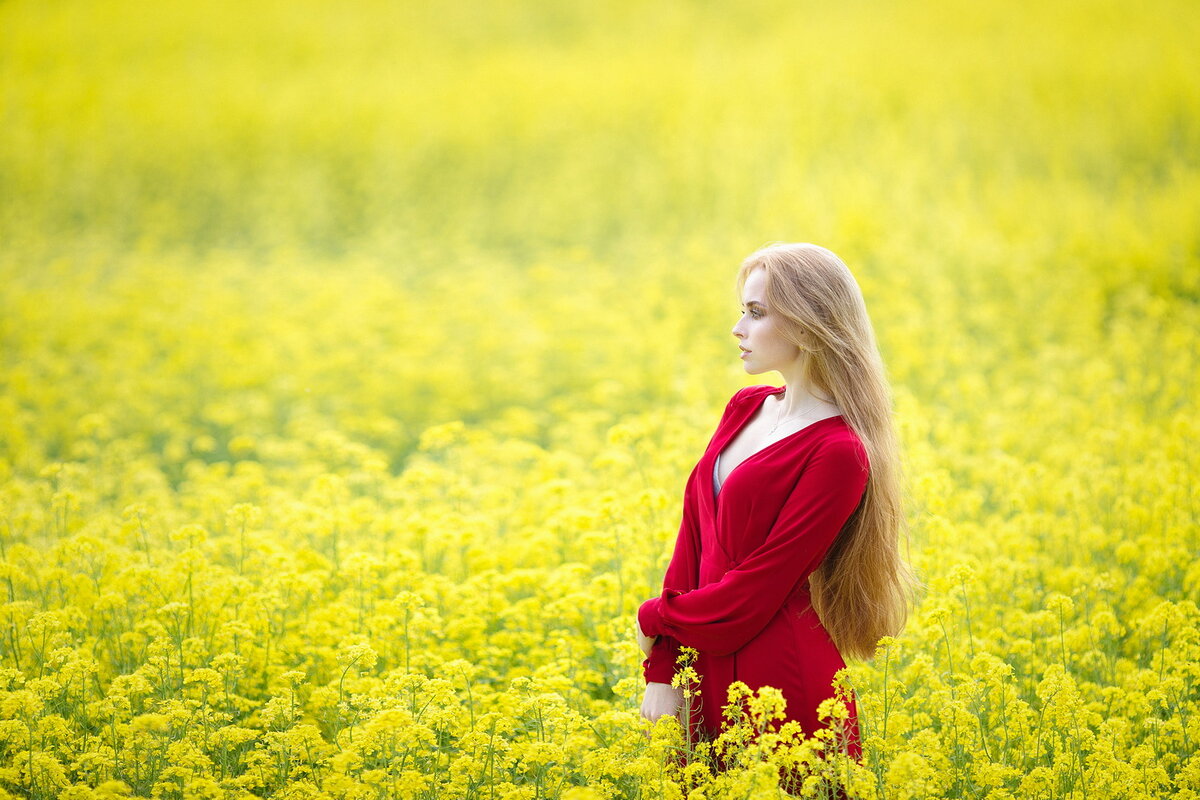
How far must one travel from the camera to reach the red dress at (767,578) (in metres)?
2.45

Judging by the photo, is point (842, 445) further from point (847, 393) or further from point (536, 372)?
point (536, 372)

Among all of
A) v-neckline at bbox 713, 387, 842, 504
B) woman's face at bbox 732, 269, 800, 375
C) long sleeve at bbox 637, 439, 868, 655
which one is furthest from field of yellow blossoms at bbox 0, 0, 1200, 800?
woman's face at bbox 732, 269, 800, 375

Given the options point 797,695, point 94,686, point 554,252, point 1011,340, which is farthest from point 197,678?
point 554,252

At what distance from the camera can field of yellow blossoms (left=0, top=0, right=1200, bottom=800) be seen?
322cm

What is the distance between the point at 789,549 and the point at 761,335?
0.55 meters

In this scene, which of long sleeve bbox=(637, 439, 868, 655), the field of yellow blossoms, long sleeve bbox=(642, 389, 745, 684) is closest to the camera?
long sleeve bbox=(637, 439, 868, 655)

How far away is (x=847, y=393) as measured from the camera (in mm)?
2557

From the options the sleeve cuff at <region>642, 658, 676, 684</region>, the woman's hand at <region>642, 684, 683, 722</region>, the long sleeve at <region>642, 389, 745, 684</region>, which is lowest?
the woman's hand at <region>642, 684, 683, 722</region>

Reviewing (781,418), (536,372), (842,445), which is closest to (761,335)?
(781,418)

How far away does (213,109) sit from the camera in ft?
57.0

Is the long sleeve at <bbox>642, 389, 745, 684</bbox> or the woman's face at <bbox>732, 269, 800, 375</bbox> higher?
the woman's face at <bbox>732, 269, 800, 375</bbox>

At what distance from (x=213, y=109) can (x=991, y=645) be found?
54.8 feet

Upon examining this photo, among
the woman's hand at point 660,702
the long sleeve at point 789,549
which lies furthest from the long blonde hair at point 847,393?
the woman's hand at point 660,702

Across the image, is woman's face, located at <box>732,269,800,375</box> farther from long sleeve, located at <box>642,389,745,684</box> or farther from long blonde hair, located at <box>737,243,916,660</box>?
long sleeve, located at <box>642,389,745,684</box>
